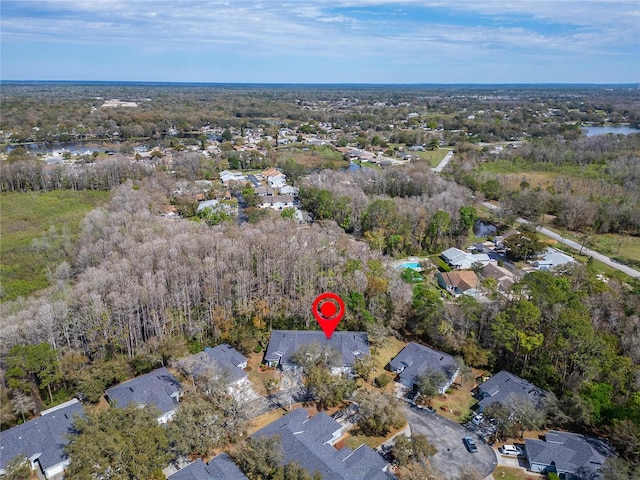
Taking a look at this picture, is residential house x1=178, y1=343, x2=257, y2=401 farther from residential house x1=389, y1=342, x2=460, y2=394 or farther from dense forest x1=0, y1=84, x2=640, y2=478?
residential house x1=389, y1=342, x2=460, y2=394

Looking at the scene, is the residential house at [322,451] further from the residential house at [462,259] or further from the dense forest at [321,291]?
the residential house at [462,259]

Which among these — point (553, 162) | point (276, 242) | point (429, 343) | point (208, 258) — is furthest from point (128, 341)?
point (553, 162)

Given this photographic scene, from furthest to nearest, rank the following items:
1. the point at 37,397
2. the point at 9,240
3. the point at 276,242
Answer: the point at 9,240
the point at 276,242
the point at 37,397

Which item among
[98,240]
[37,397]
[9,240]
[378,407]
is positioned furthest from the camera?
[9,240]

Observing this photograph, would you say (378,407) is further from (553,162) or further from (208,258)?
(553,162)

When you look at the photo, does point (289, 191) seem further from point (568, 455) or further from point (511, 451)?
point (568, 455)
